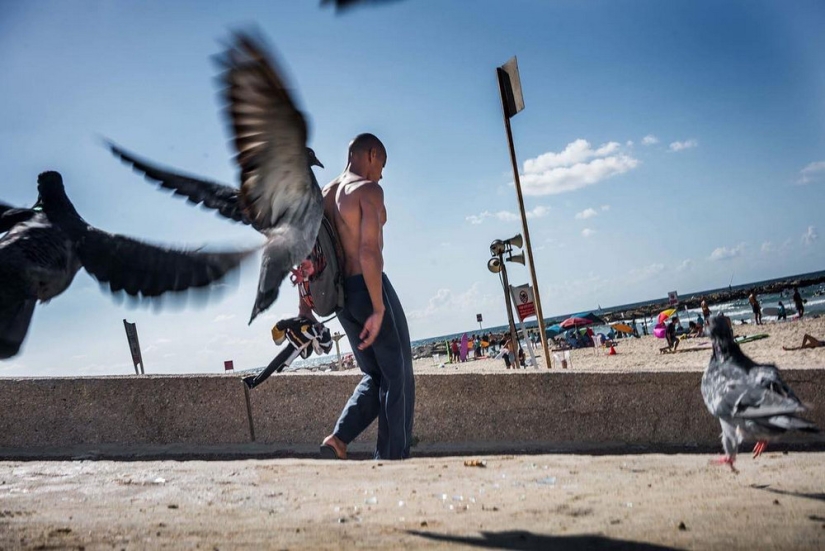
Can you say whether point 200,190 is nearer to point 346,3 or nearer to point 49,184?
point 49,184

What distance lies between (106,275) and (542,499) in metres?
2.29

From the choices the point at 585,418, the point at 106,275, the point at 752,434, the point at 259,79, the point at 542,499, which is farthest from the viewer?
the point at 585,418

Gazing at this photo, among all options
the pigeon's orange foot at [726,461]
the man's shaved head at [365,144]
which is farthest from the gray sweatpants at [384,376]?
the pigeon's orange foot at [726,461]

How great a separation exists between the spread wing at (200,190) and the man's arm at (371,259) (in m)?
1.09

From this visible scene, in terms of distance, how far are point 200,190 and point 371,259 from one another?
1237mm

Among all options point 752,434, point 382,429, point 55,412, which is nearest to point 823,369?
point 752,434

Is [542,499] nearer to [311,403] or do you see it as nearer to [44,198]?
[44,198]

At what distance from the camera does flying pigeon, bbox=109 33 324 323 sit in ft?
6.20

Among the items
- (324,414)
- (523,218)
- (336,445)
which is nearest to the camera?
(336,445)

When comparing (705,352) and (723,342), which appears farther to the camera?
(705,352)

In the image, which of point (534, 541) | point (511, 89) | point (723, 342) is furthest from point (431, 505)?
point (511, 89)

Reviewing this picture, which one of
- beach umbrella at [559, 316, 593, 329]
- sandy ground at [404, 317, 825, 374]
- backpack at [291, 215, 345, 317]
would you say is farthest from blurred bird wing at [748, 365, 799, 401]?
beach umbrella at [559, 316, 593, 329]

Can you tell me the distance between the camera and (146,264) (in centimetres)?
156

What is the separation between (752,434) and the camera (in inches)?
142
